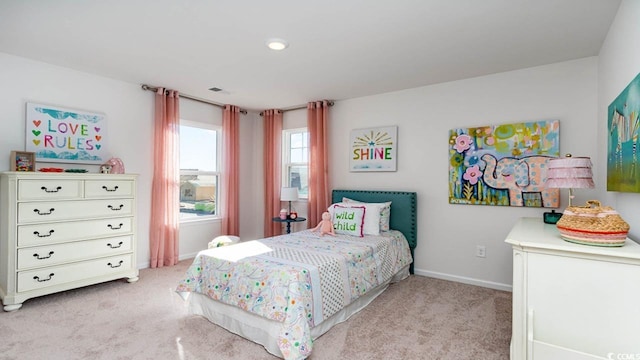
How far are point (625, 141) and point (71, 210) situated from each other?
167 inches

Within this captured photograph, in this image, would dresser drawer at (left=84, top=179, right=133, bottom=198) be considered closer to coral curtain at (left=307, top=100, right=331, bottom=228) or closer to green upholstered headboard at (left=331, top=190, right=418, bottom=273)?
coral curtain at (left=307, top=100, right=331, bottom=228)

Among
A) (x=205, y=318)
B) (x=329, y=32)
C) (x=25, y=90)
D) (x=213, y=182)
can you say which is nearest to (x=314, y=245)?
(x=205, y=318)

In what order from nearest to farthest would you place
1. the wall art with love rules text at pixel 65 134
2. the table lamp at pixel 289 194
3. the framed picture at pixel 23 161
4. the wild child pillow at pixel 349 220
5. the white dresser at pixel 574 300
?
the white dresser at pixel 574 300
the framed picture at pixel 23 161
the wall art with love rules text at pixel 65 134
the wild child pillow at pixel 349 220
the table lamp at pixel 289 194

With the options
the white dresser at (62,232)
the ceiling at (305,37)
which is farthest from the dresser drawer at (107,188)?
the ceiling at (305,37)

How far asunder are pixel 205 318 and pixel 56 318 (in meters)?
1.19

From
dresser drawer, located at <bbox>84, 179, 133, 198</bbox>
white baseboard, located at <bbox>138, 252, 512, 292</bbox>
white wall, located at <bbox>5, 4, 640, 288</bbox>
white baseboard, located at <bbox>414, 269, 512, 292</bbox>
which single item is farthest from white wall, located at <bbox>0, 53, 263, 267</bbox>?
white baseboard, located at <bbox>414, 269, 512, 292</bbox>

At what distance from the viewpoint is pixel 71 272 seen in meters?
3.00

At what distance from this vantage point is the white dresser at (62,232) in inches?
106

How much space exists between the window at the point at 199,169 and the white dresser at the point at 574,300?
4.09 meters

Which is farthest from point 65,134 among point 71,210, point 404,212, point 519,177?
point 519,177

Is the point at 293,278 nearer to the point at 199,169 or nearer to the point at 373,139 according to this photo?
the point at 373,139

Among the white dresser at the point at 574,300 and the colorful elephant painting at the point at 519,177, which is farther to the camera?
the colorful elephant painting at the point at 519,177

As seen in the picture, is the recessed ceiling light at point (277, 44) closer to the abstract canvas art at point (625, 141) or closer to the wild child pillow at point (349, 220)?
the wild child pillow at point (349, 220)

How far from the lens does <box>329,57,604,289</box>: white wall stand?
9.86 ft
